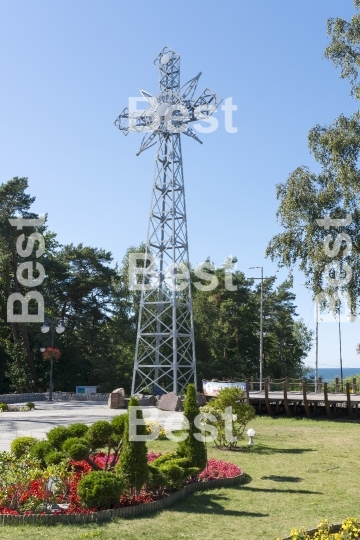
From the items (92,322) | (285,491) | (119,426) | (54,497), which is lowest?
(285,491)

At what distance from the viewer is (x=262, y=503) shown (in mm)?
12312

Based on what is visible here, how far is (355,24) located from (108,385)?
35016 millimetres

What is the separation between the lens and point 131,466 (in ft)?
37.1

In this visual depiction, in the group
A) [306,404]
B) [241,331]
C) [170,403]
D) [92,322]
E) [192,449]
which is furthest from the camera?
[241,331]

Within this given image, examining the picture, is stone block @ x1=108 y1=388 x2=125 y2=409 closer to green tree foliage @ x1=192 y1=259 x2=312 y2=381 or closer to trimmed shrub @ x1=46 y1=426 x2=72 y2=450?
green tree foliage @ x1=192 y1=259 x2=312 y2=381

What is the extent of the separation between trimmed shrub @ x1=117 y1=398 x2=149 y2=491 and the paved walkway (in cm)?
800

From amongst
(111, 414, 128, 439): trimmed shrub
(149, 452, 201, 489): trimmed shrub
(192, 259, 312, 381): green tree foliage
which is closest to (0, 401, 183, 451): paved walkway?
(149, 452, 201, 489): trimmed shrub

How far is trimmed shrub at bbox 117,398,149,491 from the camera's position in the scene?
11.2 metres

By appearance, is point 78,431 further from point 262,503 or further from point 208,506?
point 262,503

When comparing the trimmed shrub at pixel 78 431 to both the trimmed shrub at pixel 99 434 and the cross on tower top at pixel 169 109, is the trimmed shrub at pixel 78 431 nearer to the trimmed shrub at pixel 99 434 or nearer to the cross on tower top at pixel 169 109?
the trimmed shrub at pixel 99 434

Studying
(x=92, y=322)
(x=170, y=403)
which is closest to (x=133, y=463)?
(x=170, y=403)

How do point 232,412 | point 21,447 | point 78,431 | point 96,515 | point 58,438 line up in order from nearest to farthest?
point 96,515
point 58,438
point 78,431
point 21,447
point 232,412

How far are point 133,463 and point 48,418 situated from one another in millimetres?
17438

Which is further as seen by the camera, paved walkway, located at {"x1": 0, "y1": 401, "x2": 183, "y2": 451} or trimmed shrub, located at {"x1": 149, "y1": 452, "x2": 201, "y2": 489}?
paved walkway, located at {"x1": 0, "y1": 401, "x2": 183, "y2": 451}
